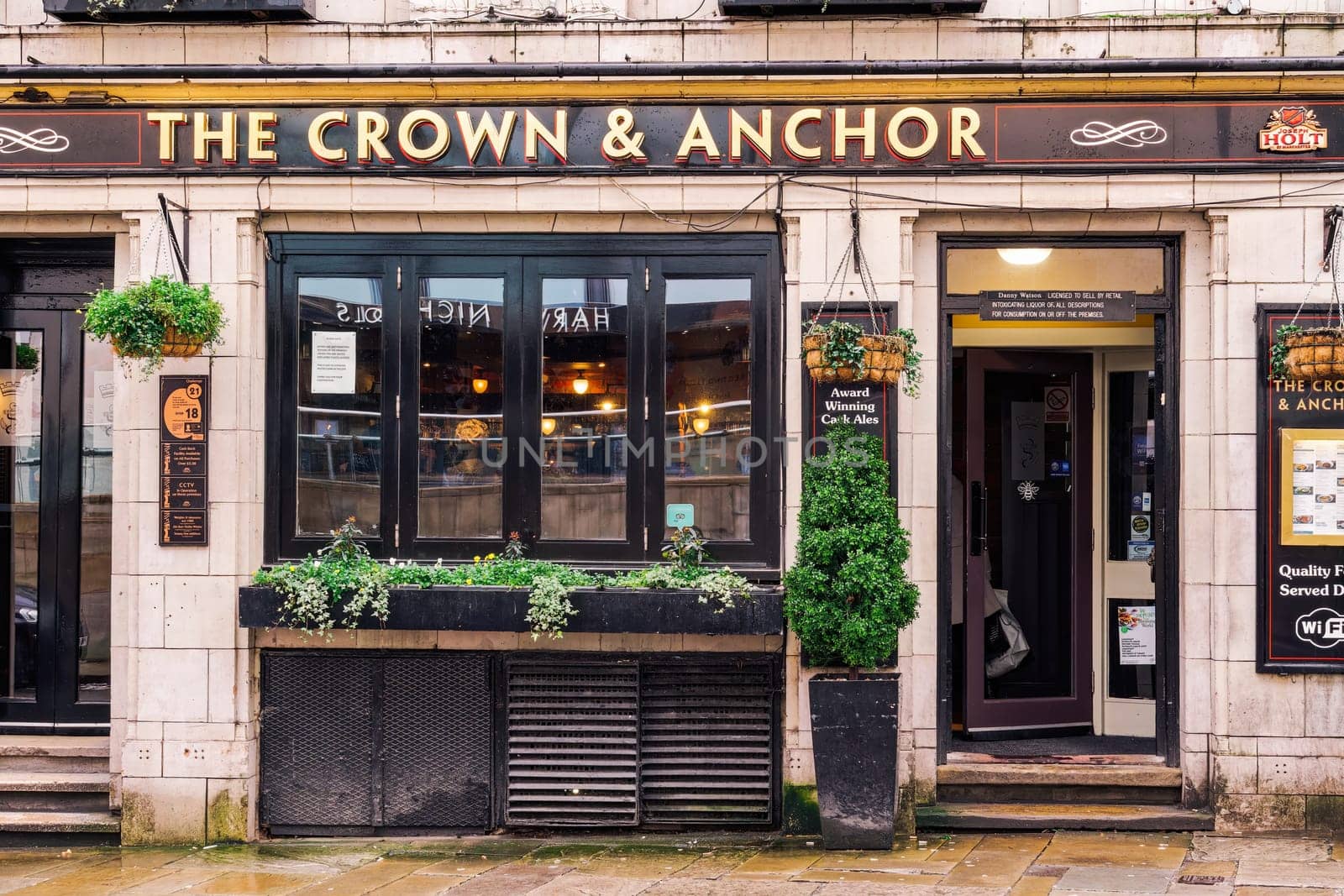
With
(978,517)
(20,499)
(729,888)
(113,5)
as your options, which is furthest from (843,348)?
(20,499)

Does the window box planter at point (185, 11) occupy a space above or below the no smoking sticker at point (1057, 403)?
above

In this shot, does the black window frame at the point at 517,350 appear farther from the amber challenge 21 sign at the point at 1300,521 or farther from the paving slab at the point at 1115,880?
the amber challenge 21 sign at the point at 1300,521

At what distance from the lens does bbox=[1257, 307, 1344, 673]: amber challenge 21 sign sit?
8.29m

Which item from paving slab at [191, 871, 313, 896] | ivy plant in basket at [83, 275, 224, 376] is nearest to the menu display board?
ivy plant in basket at [83, 275, 224, 376]

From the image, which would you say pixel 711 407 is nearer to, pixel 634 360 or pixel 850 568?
pixel 634 360

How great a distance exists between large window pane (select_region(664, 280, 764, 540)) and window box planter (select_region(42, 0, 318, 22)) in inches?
126

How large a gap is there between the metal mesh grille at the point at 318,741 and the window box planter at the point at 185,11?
431 cm

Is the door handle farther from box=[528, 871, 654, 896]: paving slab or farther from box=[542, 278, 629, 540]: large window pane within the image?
box=[528, 871, 654, 896]: paving slab

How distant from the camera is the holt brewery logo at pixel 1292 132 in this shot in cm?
837

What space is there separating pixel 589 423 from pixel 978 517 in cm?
341

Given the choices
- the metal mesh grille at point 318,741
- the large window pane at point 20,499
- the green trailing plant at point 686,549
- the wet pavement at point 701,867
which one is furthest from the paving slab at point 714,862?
the large window pane at point 20,499

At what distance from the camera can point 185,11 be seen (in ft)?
28.5

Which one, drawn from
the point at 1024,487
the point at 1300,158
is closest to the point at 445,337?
the point at 1024,487

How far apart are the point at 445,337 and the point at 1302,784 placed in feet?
20.8
